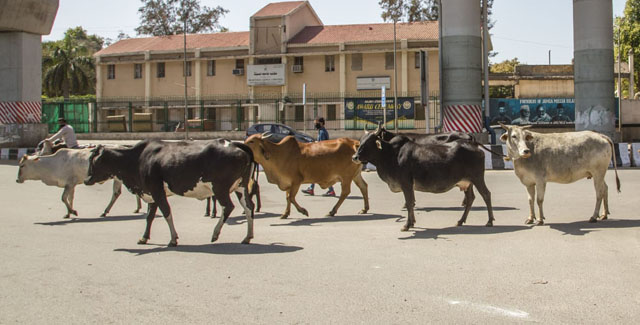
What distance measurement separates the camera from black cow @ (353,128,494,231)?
1027 centimetres

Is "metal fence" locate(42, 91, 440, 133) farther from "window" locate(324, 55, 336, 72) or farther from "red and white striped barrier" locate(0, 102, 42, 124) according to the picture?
"red and white striped barrier" locate(0, 102, 42, 124)

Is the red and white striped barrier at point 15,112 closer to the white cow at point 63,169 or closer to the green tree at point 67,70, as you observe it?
the white cow at point 63,169

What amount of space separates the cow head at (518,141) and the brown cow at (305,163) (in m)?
2.85

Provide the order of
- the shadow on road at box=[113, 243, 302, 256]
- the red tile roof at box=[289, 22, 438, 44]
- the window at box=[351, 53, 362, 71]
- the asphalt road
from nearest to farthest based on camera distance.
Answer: the asphalt road
the shadow on road at box=[113, 243, 302, 256]
the red tile roof at box=[289, 22, 438, 44]
the window at box=[351, 53, 362, 71]

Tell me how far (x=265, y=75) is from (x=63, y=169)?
43473 mm

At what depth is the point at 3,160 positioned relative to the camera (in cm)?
2834

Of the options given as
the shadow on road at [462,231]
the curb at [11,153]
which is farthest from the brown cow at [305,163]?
the curb at [11,153]

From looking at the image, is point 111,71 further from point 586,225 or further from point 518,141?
point 586,225

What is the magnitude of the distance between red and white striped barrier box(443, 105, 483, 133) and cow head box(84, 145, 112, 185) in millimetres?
15951

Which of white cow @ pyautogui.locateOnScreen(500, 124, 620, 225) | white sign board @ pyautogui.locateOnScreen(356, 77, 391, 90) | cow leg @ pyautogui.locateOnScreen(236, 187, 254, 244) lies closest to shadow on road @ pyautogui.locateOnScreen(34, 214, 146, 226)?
cow leg @ pyautogui.locateOnScreen(236, 187, 254, 244)

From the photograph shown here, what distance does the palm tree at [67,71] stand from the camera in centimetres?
6731

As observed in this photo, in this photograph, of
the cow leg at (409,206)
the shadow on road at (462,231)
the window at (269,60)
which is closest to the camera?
the shadow on road at (462,231)

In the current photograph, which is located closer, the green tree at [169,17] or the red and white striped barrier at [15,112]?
the red and white striped barrier at [15,112]

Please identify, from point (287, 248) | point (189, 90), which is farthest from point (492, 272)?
point (189, 90)
